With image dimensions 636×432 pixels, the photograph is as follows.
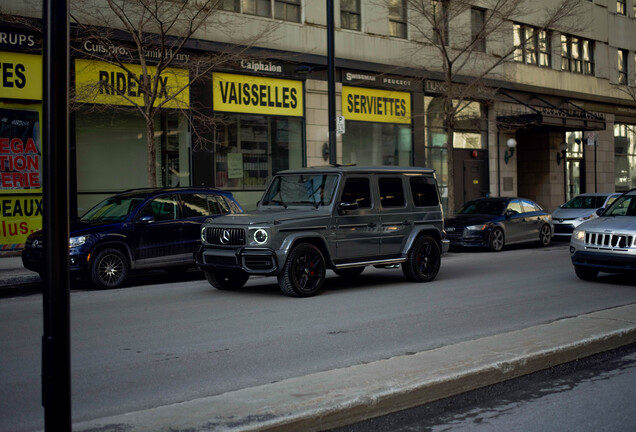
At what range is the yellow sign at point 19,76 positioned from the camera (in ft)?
56.6

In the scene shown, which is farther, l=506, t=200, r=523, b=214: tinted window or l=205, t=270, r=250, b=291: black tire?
→ l=506, t=200, r=523, b=214: tinted window

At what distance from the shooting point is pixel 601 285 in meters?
12.4

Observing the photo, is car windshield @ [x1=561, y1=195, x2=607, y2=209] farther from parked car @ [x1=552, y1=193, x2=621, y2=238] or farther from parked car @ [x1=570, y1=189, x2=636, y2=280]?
parked car @ [x1=570, y1=189, x2=636, y2=280]

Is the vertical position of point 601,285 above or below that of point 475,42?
below

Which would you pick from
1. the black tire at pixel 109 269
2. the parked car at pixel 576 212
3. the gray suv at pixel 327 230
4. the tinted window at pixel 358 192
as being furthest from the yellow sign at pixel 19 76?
the parked car at pixel 576 212

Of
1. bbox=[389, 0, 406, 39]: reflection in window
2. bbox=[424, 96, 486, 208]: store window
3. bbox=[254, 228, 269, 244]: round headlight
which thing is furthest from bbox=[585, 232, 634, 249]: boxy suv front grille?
bbox=[389, 0, 406, 39]: reflection in window

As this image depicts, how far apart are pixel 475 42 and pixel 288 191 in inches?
550

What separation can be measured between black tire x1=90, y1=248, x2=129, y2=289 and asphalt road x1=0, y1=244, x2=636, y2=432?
0.40 m

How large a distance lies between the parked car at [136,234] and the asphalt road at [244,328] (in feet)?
1.91

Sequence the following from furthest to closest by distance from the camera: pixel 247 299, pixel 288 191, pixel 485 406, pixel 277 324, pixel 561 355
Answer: pixel 288 191 < pixel 247 299 < pixel 277 324 < pixel 561 355 < pixel 485 406

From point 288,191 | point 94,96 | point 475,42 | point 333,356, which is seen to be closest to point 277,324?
point 333,356

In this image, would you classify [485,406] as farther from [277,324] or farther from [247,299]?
[247,299]

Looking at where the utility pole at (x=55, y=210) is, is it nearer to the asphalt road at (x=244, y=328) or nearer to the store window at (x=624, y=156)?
the asphalt road at (x=244, y=328)

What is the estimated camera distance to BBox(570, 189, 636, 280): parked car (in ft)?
38.1
